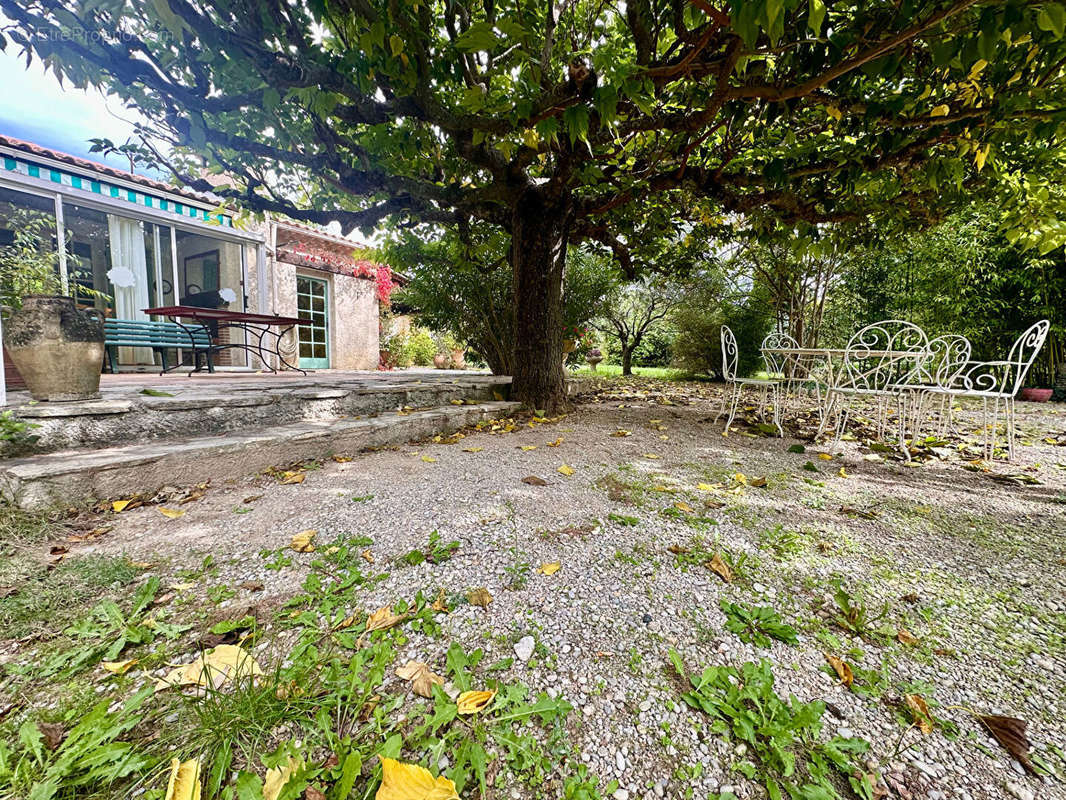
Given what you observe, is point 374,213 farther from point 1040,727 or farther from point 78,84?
point 1040,727

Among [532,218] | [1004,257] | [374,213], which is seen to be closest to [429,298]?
[374,213]

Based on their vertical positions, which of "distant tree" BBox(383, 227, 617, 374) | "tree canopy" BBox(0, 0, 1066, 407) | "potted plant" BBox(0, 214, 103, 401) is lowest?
"potted plant" BBox(0, 214, 103, 401)

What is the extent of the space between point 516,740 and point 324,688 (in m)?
0.42

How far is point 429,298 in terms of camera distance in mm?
6145

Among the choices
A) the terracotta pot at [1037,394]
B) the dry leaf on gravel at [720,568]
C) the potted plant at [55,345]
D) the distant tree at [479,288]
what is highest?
the distant tree at [479,288]

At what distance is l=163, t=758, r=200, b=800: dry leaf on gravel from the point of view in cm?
67

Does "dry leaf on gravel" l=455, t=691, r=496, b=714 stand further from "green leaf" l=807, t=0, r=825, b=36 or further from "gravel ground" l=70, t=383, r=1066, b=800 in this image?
"green leaf" l=807, t=0, r=825, b=36

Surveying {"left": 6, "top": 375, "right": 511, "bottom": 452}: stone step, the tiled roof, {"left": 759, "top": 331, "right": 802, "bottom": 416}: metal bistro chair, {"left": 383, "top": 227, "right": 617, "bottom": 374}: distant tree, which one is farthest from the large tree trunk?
the tiled roof

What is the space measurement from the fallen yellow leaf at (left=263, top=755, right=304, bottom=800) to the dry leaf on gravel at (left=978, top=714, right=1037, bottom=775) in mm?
1371

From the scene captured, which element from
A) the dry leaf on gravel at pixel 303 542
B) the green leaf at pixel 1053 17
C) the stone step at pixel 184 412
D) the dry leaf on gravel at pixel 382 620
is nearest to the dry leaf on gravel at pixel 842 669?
Result: the dry leaf on gravel at pixel 382 620

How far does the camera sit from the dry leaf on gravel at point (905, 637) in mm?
1148

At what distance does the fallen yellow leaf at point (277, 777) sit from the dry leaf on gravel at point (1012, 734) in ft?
4.50

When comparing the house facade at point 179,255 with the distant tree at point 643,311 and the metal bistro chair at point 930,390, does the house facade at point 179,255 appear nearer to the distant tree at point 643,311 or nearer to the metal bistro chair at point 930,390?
the distant tree at point 643,311

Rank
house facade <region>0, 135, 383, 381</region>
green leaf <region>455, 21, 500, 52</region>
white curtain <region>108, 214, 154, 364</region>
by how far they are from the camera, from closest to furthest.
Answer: green leaf <region>455, 21, 500, 52</region> < house facade <region>0, 135, 383, 381</region> < white curtain <region>108, 214, 154, 364</region>
